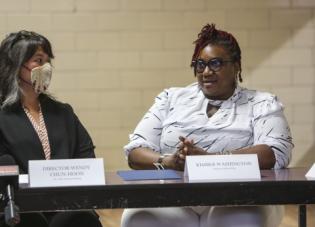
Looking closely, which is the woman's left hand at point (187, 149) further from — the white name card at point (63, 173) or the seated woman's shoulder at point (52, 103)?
the seated woman's shoulder at point (52, 103)

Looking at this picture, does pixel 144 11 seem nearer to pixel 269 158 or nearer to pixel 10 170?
pixel 269 158

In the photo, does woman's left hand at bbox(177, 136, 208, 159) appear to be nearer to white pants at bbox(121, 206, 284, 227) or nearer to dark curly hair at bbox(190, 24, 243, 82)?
white pants at bbox(121, 206, 284, 227)

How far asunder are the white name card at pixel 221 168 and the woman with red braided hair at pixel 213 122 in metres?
0.29

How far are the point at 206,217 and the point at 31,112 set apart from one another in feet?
2.88

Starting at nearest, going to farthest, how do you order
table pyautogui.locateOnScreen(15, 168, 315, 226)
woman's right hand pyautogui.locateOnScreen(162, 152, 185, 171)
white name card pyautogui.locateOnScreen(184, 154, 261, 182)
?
table pyautogui.locateOnScreen(15, 168, 315, 226) → white name card pyautogui.locateOnScreen(184, 154, 261, 182) → woman's right hand pyautogui.locateOnScreen(162, 152, 185, 171)

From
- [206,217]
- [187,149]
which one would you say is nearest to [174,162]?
[187,149]

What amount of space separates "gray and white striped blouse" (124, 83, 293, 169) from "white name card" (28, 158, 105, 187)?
26.2 inches

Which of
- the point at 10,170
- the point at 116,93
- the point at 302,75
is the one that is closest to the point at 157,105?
the point at 10,170

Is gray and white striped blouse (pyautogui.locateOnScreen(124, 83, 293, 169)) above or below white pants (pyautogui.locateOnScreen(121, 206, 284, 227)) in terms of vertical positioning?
above

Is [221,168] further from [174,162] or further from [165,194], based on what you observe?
[174,162]

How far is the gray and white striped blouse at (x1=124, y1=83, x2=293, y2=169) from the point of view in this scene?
8.31ft

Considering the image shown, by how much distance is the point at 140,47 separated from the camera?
4.68 m

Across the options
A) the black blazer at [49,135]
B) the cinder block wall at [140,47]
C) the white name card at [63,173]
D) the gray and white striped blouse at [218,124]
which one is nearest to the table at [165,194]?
the white name card at [63,173]

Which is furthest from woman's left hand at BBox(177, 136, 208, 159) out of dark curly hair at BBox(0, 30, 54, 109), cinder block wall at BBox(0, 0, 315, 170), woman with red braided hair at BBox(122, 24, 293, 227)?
cinder block wall at BBox(0, 0, 315, 170)
